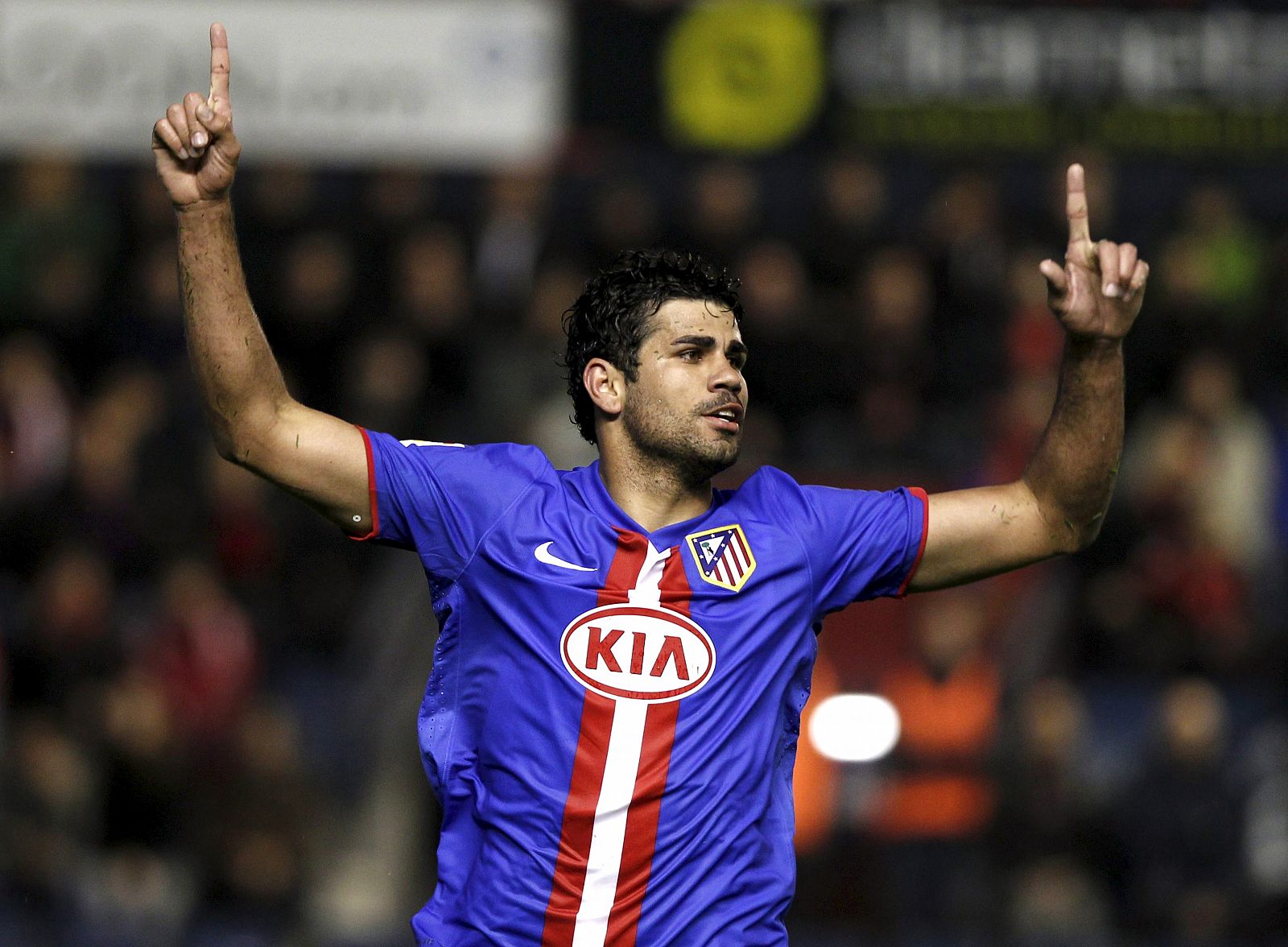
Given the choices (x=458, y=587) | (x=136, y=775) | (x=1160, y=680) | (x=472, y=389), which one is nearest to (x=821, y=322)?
(x=472, y=389)

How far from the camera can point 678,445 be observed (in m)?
4.78

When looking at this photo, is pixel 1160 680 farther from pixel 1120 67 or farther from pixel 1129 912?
pixel 1120 67

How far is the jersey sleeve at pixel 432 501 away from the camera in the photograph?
15.3ft

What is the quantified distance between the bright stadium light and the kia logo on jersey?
6.07 m

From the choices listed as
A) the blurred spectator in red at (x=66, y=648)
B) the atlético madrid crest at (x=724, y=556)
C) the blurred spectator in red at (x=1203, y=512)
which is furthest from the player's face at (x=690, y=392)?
the blurred spectator in red at (x=1203, y=512)

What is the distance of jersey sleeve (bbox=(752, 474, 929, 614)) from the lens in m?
4.82

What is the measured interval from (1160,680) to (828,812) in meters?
2.30

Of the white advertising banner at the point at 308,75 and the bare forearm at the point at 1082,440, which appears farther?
the white advertising banner at the point at 308,75

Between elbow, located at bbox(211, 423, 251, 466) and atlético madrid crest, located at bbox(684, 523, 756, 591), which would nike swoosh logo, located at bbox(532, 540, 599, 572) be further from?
elbow, located at bbox(211, 423, 251, 466)

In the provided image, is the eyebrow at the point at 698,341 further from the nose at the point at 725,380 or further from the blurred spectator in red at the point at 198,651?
the blurred spectator in red at the point at 198,651

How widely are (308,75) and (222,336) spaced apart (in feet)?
31.0

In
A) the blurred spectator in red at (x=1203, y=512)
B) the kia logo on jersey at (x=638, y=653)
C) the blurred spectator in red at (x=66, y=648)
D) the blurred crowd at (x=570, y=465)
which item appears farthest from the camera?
the blurred spectator in red at (x=1203, y=512)

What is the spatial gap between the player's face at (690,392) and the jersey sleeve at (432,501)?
0.38 metres

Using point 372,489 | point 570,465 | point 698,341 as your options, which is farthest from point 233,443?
point 570,465
